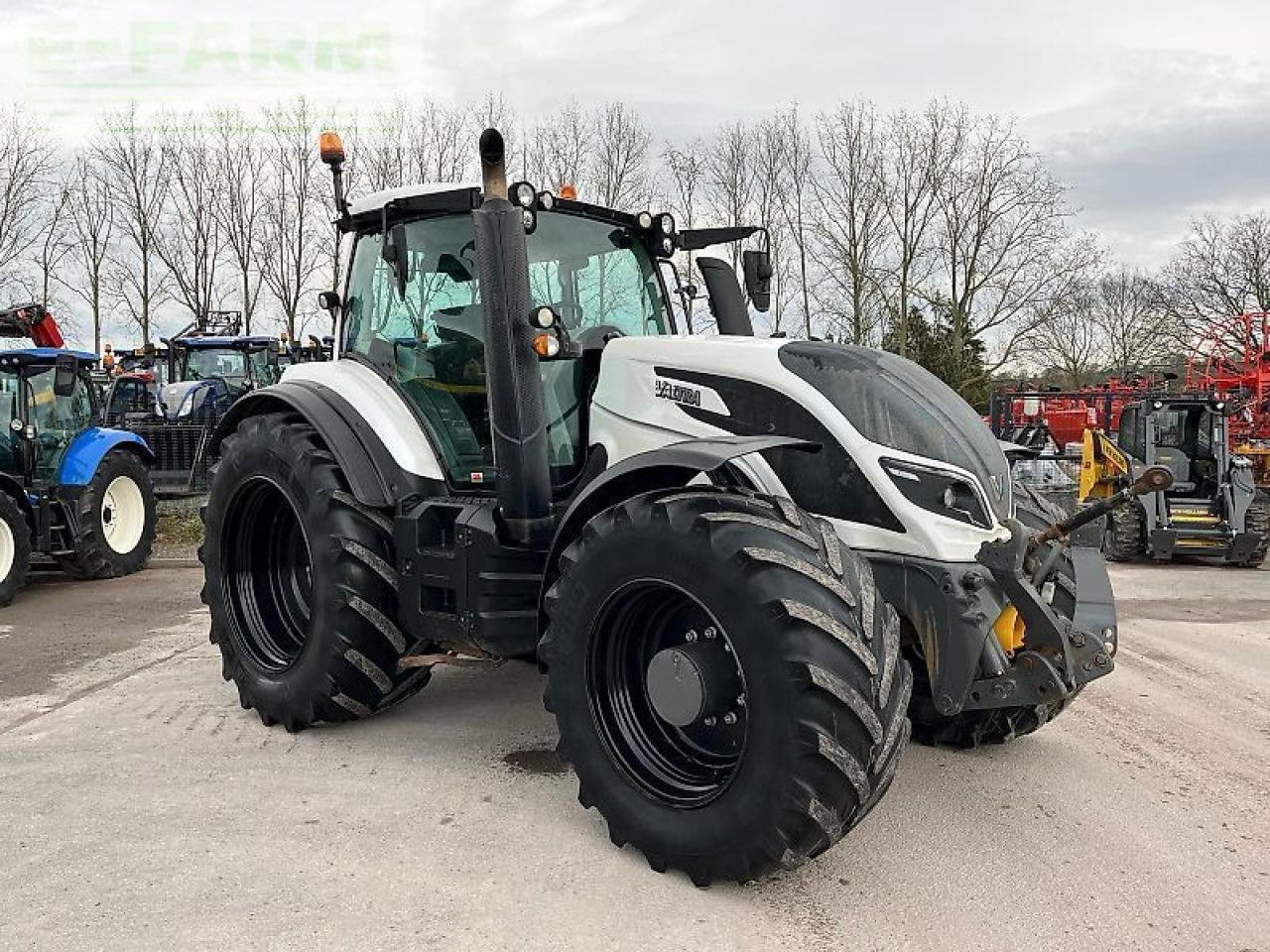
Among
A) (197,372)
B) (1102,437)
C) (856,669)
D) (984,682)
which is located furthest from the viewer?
(197,372)

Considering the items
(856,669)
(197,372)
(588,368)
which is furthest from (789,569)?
(197,372)

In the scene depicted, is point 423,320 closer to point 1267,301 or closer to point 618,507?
point 618,507

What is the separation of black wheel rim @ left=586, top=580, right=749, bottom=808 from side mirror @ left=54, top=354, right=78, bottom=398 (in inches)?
298

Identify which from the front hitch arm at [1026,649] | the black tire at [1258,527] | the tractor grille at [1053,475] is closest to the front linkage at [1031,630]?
the front hitch arm at [1026,649]

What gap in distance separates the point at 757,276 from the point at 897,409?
5.06ft

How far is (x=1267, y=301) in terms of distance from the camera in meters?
32.0

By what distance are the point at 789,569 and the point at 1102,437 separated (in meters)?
10.7

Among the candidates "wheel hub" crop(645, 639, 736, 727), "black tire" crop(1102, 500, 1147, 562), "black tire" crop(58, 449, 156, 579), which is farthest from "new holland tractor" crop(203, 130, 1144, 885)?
"black tire" crop(1102, 500, 1147, 562)

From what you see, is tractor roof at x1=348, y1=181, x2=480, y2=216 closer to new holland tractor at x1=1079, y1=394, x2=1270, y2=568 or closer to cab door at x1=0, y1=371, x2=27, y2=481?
cab door at x1=0, y1=371, x2=27, y2=481

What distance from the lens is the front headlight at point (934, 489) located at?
3.25m

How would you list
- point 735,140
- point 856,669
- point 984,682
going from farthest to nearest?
1. point 735,140
2. point 984,682
3. point 856,669

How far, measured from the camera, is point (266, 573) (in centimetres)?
509

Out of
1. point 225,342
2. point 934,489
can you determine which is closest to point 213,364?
point 225,342

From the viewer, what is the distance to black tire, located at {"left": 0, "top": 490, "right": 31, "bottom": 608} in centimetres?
794
